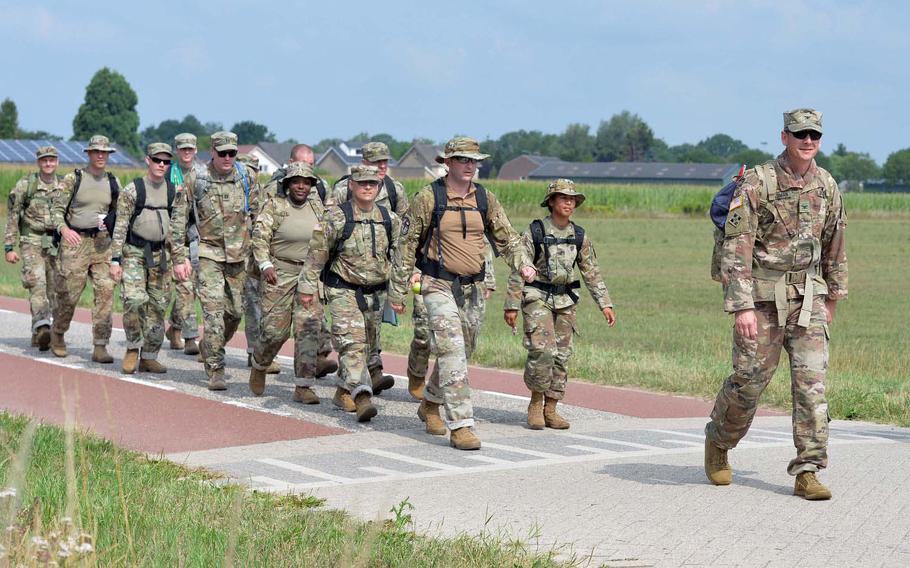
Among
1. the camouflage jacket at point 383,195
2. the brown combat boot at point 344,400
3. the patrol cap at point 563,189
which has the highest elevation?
the patrol cap at point 563,189

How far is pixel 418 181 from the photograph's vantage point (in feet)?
238

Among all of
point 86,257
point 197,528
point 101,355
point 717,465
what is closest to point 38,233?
point 86,257

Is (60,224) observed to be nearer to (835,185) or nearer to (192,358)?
(192,358)

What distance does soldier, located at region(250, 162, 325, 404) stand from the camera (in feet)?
41.0

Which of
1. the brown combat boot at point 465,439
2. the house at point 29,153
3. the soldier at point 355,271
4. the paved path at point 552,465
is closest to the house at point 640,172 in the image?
the house at point 29,153

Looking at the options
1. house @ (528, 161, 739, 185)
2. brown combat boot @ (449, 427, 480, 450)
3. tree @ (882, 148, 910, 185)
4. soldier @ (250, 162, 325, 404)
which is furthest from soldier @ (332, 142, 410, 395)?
tree @ (882, 148, 910, 185)

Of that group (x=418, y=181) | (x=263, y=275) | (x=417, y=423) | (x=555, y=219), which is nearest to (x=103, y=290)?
(x=263, y=275)

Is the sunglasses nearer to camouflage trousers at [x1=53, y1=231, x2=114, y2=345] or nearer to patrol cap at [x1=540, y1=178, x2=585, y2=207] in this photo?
patrol cap at [x1=540, y1=178, x2=585, y2=207]

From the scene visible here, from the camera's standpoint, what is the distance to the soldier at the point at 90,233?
15312 millimetres

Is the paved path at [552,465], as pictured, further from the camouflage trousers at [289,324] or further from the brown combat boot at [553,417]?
the camouflage trousers at [289,324]

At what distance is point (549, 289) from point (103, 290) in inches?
243

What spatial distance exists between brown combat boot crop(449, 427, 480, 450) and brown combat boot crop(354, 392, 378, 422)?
4.16 feet

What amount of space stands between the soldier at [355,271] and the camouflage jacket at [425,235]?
591 mm

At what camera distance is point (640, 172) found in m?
171
